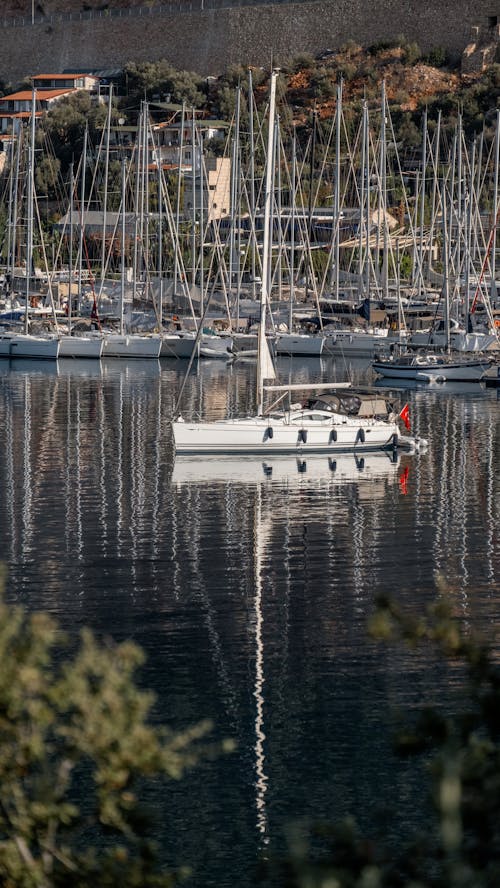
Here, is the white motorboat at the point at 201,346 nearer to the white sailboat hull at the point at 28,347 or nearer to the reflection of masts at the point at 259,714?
the white sailboat hull at the point at 28,347

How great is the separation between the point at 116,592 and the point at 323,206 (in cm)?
4755

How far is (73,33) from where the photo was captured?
8881cm

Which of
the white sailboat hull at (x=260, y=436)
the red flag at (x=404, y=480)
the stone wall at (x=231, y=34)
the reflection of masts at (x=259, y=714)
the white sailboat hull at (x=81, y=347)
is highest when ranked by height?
the stone wall at (x=231, y=34)

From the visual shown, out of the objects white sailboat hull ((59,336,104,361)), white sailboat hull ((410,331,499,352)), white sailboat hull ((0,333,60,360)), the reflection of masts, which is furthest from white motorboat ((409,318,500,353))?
the reflection of masts

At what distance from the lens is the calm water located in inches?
410

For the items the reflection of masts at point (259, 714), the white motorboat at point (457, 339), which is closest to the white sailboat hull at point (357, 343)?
the white motorboat at point (457, 339)

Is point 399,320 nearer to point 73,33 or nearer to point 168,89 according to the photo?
point 168,89

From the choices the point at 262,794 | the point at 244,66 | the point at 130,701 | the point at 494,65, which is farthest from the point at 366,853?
the point at 244,66

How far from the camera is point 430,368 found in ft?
115

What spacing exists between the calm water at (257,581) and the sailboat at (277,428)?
0.97ft

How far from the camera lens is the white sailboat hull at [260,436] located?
23250 millimetres

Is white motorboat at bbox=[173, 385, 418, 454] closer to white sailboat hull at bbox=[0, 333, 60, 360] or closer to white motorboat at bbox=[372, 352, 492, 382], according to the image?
white motorboat at bbox=[372, 352, 492, 382]

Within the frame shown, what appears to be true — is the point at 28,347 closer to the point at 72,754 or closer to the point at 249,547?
the point at 249,547

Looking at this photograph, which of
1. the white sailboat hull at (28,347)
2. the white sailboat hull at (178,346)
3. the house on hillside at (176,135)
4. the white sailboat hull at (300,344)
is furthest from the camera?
the house on hillside at (176,135)
